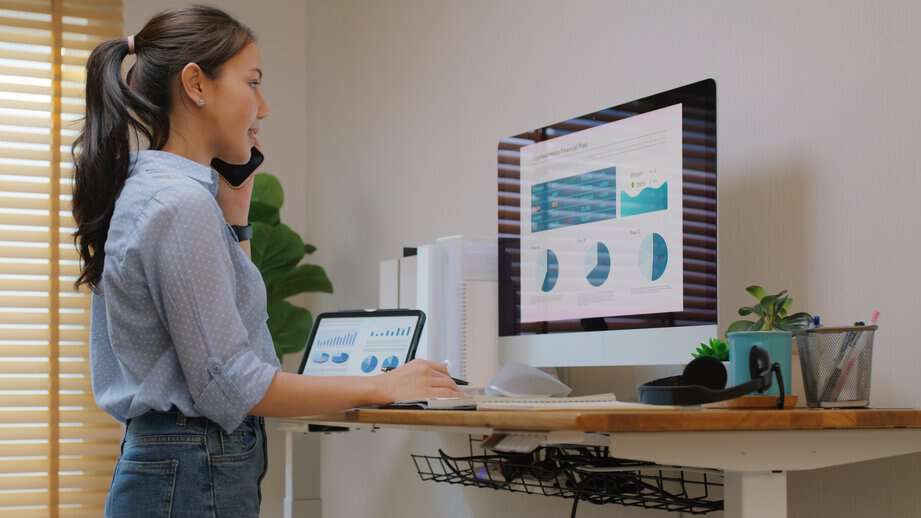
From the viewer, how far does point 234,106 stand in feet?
4.33

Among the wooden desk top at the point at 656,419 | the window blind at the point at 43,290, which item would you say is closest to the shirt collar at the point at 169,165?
the wooden desk top at the point at 656,419

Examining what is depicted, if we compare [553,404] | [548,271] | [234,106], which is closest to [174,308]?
[234,106]

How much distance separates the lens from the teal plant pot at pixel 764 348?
54.6 inches

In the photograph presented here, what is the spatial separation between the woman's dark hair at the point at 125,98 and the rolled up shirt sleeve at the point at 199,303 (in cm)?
11

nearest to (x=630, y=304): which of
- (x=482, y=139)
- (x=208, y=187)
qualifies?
(x=208, y=187)

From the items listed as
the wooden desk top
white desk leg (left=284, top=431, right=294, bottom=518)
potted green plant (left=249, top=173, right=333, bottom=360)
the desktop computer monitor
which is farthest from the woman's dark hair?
potted green plant (left=249, top=173, right=333, bottom=360)

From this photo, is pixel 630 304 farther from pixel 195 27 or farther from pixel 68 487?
pixel 68 487

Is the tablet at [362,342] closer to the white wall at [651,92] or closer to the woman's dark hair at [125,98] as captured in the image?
the white wall at [651,92]

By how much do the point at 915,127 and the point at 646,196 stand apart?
1.31ft

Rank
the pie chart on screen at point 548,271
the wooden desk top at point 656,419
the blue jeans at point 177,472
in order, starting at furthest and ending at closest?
the pie chart on screen at point 548,271 < the blue jeans at point 177,472 < the wooden desk top at point 656,419

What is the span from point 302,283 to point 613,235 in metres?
1.71

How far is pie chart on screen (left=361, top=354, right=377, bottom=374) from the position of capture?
2.13m

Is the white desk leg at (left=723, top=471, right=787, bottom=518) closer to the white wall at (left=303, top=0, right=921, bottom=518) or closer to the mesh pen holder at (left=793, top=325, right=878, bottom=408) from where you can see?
the mesh pen holder at (left=793, top=325, right=878, bottom=408)

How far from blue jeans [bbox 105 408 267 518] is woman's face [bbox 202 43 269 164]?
0.34m
